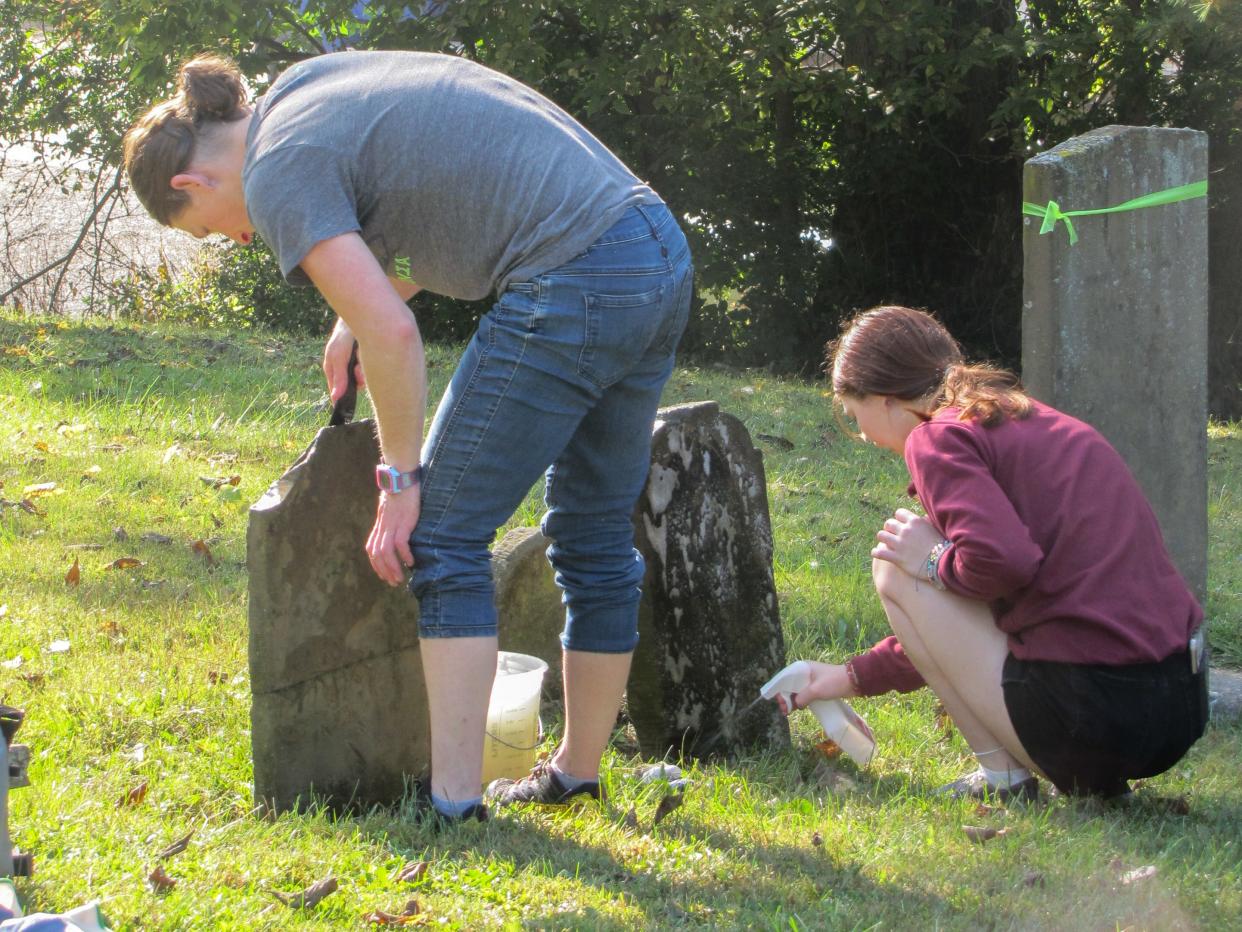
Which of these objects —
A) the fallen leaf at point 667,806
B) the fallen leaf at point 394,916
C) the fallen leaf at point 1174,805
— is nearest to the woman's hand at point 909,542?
the fallen leaf at point 667,806

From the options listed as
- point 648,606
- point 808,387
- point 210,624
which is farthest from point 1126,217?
point 808,387

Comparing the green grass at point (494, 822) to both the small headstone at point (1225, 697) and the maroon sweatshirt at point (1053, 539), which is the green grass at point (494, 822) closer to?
the small headstone at point (1225, 697)

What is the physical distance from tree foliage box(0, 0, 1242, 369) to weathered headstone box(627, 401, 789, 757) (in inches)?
268

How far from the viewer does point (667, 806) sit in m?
3.14

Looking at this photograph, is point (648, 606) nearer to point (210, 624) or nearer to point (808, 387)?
point (210, 624)

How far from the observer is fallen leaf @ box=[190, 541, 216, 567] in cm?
488

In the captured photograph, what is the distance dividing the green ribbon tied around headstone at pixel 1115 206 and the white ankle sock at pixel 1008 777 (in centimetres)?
156

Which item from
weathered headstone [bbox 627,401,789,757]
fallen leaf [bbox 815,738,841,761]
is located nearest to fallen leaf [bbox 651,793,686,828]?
weathered headstone [bbox 627,401,789,757]

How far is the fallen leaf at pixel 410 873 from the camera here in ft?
8.38

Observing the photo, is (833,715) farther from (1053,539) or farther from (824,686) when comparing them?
(1053,539)

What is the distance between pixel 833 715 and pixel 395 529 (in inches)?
54.4

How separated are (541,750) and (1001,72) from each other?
10801 millimetres

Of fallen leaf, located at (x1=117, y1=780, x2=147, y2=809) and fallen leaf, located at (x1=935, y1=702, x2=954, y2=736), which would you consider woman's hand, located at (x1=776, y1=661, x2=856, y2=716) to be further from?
fallen leaf, located at (x1=117, y1=780, x2=147, y2=809)

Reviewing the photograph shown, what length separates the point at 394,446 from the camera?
2.63 metres
